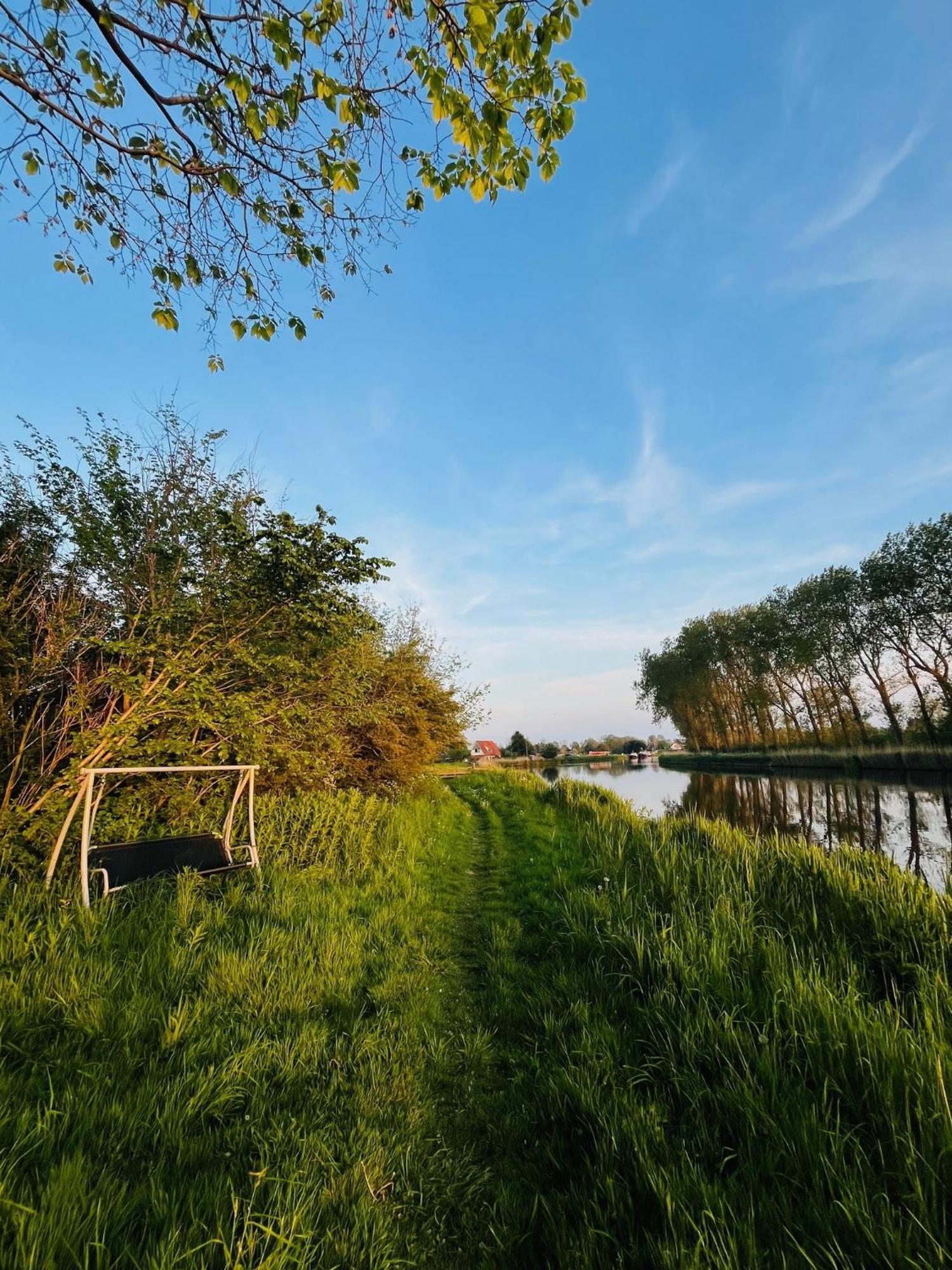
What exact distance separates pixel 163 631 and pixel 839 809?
65.7 ft

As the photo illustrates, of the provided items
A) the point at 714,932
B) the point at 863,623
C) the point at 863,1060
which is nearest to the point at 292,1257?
the point at 863,1060

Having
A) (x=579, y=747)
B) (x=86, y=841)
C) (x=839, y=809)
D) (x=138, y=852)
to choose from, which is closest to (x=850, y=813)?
(x=839, y=809)

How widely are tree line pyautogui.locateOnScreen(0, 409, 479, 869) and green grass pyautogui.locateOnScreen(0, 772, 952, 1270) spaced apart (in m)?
1.52

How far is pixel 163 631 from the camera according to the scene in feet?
18.8

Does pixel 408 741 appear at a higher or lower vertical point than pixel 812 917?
higher

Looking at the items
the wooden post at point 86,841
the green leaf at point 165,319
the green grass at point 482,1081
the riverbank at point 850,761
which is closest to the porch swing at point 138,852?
the wooden post at point 86,841

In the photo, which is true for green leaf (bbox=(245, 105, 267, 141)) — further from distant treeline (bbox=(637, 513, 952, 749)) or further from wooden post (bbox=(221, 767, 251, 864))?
distant treeline (bbox=(637, 513, 952, 749))

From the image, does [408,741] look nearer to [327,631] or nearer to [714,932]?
[327,631]

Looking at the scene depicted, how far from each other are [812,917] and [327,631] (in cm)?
635

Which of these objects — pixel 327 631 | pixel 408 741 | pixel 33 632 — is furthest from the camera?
pixel 408 741

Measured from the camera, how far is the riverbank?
2448 cm

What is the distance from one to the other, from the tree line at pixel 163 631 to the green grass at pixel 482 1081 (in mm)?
1519

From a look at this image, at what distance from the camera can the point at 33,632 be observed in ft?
16.1

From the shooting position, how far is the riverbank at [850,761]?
24.5m
